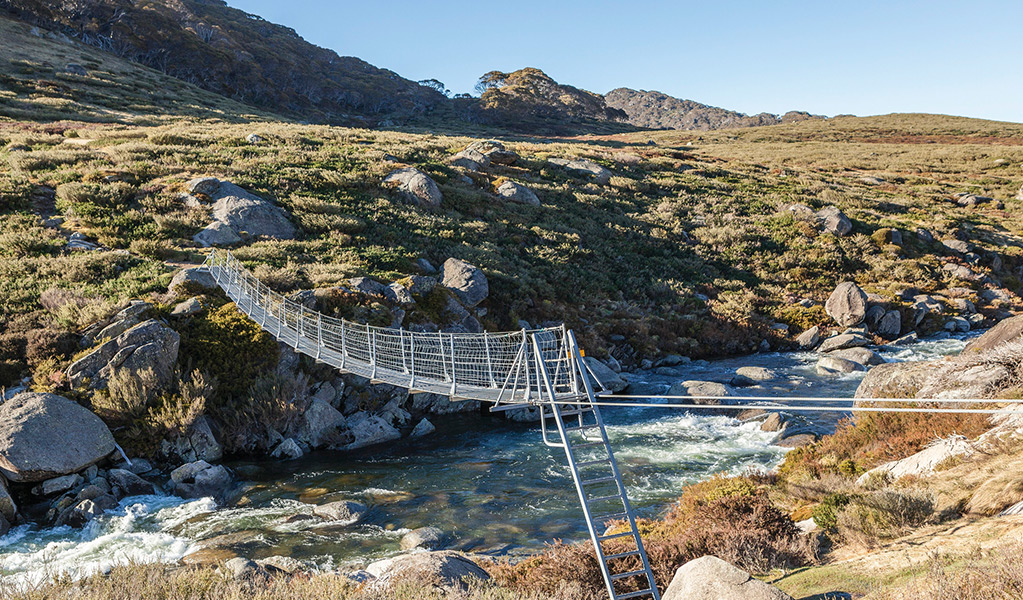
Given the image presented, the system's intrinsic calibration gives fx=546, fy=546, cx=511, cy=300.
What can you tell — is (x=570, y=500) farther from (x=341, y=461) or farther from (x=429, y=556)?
(x=341, y=461)

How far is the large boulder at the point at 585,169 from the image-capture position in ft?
127

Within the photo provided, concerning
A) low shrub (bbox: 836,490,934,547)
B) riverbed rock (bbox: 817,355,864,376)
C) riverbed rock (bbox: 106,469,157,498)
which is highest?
low shrub (bbox: 836,490,934,547)

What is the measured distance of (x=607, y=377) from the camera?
16.4 meters

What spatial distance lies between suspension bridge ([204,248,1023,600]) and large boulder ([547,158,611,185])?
75.2 feet

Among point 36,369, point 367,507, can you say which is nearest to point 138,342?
point 36,369

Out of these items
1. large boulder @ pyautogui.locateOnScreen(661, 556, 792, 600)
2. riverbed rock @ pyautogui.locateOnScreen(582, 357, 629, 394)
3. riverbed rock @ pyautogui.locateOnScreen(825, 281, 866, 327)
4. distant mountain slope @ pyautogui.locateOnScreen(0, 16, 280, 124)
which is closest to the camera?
large boulder @ pyautogui.locateOnScreen(661, 556, 792, 600)

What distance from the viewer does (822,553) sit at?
6059 mm

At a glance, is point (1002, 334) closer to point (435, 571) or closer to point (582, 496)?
point (582, 496)

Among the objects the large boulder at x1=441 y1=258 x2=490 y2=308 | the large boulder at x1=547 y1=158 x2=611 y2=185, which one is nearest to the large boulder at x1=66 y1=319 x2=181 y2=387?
the large boulder at x1=441 y1=258 x2=490 y2=308

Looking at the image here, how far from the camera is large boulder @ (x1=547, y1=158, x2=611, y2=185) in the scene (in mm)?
38688

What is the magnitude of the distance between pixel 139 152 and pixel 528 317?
20.9 metres

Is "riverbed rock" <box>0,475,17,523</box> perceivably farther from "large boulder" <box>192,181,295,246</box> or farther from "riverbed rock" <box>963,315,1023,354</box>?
"riverbed rock" <box>963,315,1023,354</box>

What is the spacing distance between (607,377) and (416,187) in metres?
15.6

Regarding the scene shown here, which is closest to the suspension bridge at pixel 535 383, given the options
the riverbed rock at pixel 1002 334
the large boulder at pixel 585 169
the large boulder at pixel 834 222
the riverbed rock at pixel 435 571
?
the riverbed rock at pixel 435 571
